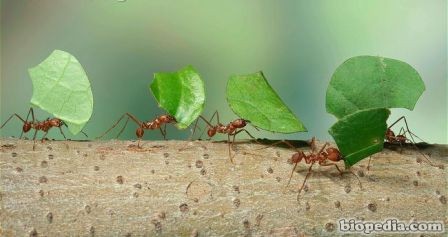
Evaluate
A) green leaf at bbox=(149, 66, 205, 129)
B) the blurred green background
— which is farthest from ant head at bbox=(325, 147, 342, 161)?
the blurred green background

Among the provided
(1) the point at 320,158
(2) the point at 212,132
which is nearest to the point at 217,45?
(2) the point at 212,132

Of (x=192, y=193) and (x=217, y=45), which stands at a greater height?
(x=217, y=45)

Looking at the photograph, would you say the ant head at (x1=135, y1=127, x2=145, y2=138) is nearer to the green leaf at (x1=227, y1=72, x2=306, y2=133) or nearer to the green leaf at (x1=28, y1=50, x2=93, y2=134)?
the green leaf at (x1=28, y1=50, x2=93, y2=134)

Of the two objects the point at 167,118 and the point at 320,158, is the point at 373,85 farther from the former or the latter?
the point at 167,118

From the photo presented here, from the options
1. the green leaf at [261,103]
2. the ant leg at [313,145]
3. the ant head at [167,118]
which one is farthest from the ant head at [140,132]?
the ant leg at [313,145]

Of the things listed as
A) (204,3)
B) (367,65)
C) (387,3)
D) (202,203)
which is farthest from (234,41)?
(202,203)
